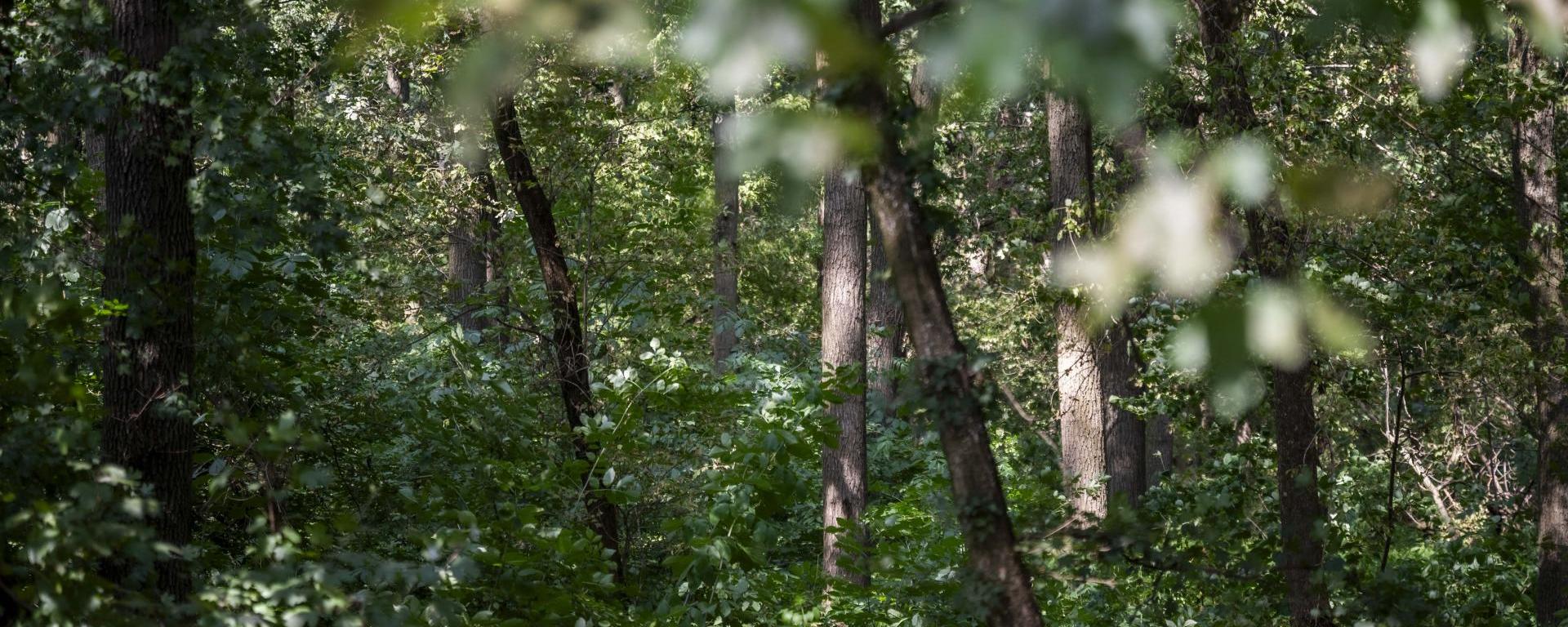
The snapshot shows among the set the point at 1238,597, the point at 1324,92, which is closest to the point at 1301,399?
the point at 1324,92

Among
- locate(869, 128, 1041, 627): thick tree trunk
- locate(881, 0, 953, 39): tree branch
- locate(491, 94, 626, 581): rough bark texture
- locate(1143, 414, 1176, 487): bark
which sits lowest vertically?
locate(869, 128, 1041, 627): thick tree trunk

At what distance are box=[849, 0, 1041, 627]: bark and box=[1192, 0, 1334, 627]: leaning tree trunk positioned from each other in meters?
2.56

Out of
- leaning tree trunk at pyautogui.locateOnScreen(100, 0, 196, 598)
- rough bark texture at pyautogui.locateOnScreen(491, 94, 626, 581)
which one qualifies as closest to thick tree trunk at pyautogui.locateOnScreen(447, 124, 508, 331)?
rough bark texture at pyautogui.locateOnScreen(491, 94, 626, 581)

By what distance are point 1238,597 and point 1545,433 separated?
522 cm

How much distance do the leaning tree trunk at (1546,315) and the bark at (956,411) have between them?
5461mm

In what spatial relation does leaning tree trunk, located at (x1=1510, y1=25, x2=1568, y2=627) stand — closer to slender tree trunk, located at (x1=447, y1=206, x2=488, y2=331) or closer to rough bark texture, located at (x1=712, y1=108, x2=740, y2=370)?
rough bark texture, located at (x1=712, y1=108, x2=740, y2=370)

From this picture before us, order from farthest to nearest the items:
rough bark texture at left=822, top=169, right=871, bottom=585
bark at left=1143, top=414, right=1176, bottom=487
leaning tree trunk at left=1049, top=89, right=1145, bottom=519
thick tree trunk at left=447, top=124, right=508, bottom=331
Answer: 1. bark at left=1143, top=414, right=1176, bottom=487
2. rough bark texture at left=822, top=169, right=871, bottom=585
3. leaning tree trunk at left=1049, top=89, right=1145, bottom=519
4. thick tree trunk at left=447, top=124, right=508, bottom=331

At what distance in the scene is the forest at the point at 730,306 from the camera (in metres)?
1.25

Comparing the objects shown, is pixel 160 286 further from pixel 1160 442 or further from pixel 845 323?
pixel 1160 442

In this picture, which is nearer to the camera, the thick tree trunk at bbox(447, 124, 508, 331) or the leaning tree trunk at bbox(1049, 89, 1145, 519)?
the thick tree trunk at bbox(447, 124, 508, 331)

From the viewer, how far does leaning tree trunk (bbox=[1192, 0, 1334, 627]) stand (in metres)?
Result: 5.17

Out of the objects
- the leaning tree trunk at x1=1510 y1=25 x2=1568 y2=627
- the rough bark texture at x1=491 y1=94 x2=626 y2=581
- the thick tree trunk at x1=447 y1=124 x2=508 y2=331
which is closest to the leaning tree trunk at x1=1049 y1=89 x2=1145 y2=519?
the leaning tree trunk at x1=1510 y1=25 x2=1568 y2=627

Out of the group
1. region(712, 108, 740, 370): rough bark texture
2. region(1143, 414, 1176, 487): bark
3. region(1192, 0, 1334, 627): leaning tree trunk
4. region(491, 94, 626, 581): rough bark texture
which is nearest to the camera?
region(1192, 0, 1334, 627): leaning tree trunk

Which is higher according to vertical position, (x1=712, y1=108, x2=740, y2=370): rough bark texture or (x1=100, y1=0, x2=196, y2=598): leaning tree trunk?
(x1=712, y1=108, x2=740, y2=370): rough bark texture
